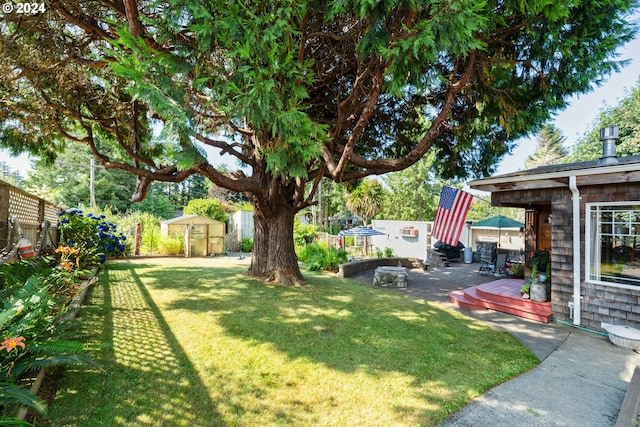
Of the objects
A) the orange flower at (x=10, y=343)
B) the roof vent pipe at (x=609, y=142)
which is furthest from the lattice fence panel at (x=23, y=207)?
the roof vent pipe at (x=609, y=142)

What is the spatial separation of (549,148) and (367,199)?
114 ft

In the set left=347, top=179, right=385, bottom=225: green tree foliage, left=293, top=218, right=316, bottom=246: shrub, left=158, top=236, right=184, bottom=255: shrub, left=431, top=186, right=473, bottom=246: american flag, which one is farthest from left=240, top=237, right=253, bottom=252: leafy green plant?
left=431, top=186, right=473, bottom=246: american flag

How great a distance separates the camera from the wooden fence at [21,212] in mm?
4889

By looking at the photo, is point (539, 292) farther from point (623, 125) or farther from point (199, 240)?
point (623, 125)

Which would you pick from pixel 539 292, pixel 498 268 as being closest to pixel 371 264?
pixel 498 268

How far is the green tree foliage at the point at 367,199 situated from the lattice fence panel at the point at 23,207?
19.8 meters

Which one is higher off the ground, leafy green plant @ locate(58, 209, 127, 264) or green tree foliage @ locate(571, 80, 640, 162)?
green tree foliage @ locate(571, 80, 640, 162)

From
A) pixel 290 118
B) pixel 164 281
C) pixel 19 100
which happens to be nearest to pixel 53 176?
pixel 19 100

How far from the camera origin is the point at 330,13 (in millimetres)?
4039

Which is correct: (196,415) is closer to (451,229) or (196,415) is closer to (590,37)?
(451,229)

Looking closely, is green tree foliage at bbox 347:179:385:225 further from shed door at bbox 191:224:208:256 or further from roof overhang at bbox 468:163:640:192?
roof overhang at bbox 468:163:640:192

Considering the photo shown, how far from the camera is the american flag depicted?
25.0ft

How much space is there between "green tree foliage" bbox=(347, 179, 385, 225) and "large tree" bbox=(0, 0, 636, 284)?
1508 cm

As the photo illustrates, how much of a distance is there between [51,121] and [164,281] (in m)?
5.23
